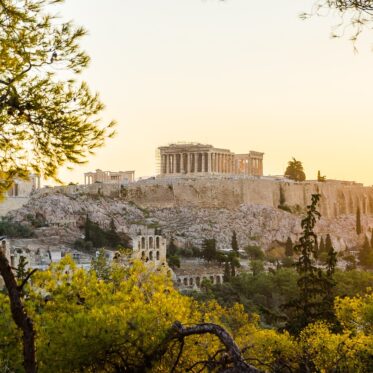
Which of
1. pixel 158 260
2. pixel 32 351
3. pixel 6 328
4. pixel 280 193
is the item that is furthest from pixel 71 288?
pixel 280 193

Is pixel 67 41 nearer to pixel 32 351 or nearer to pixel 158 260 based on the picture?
pixel 32 351

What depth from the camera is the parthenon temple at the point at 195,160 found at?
255 ft

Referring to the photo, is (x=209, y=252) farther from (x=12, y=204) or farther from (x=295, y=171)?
(x=295, y=171)

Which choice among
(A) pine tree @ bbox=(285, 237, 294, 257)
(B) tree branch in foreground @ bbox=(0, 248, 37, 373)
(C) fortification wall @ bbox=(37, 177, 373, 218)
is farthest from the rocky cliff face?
(B) tree branch in foreground @ bbox=(0, 248, 37, 373)

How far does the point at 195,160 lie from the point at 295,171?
412 inches

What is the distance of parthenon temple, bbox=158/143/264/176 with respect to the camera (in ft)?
255

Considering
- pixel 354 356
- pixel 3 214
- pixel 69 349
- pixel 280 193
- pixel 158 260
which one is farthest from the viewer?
pixel 280 193

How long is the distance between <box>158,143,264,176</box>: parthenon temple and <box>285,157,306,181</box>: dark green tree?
Result: 17.9 ft

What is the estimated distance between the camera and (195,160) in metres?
78.2

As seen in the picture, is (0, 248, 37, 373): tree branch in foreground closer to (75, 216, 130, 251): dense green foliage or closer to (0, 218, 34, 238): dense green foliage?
(75, 216, 130, 251): dense green foliage

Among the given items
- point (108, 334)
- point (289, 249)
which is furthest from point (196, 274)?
point (108, 334)

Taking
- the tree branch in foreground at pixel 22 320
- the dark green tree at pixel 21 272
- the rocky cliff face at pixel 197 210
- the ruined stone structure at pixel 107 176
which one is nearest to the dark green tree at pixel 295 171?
the rocky cliff face at pixel 197 210

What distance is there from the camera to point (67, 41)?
307 inches

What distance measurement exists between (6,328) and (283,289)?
27886mm
